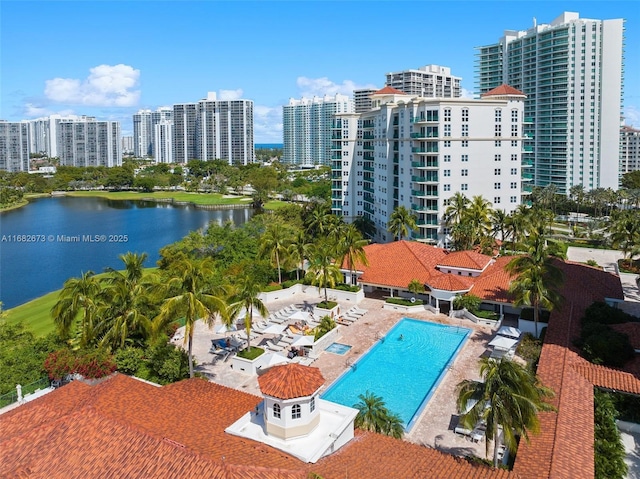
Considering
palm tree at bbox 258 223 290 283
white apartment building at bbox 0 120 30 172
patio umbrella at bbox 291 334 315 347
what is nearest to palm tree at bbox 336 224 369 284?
palm tree at bbox 258 223 290 283

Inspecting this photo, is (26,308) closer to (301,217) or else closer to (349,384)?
(349,384)

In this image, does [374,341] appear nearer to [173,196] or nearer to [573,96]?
[573,96]

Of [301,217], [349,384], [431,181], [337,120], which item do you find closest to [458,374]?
[349,384]

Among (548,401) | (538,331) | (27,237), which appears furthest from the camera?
(27,237)

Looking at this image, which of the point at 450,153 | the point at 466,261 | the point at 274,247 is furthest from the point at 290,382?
the point at 450,153

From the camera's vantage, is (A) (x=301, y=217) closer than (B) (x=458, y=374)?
No

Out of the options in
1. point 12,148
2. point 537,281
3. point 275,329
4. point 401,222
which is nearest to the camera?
point 537,281
